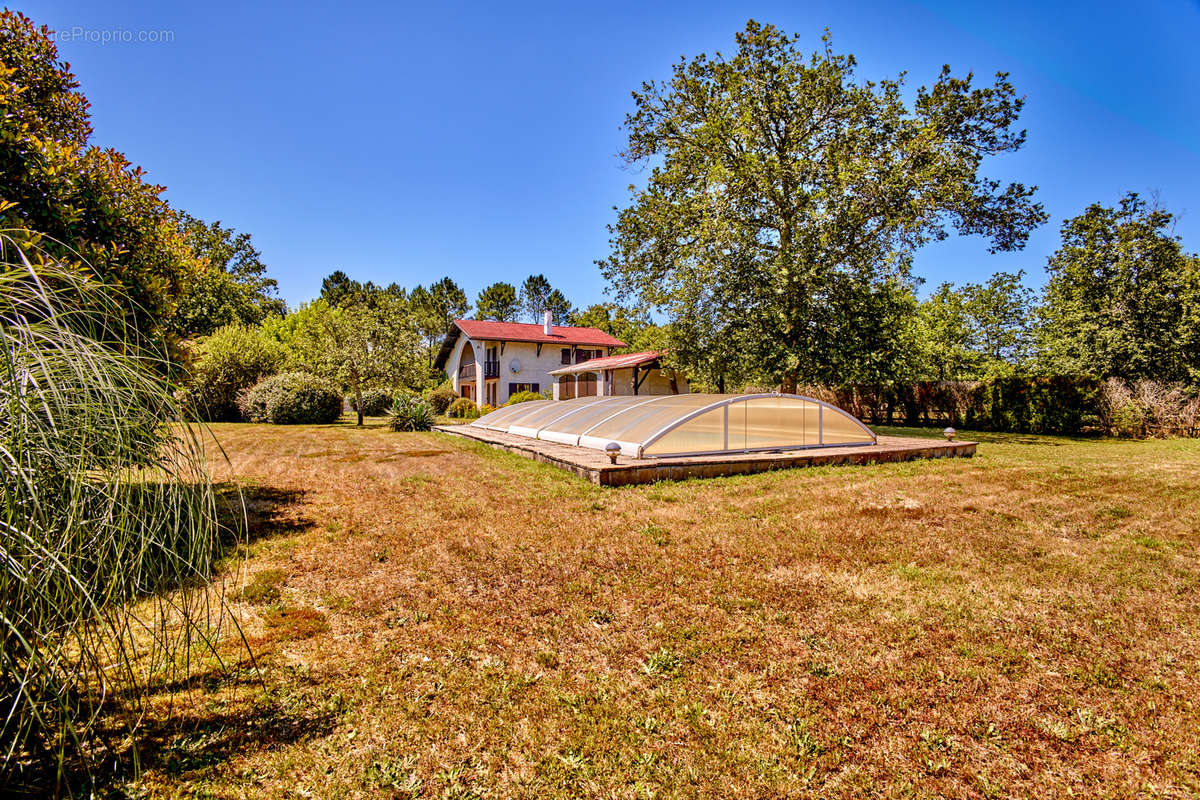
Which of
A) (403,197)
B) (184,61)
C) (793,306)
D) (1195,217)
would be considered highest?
(403,197)

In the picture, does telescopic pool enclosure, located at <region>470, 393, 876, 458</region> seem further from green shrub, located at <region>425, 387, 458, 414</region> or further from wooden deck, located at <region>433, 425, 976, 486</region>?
green shrub, located at <region>425, 387, 458, 414</region>

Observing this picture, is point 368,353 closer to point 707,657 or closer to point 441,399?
point 441,399

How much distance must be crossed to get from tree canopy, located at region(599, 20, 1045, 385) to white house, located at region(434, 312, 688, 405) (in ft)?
35.7

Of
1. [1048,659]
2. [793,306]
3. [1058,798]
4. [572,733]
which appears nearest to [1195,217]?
[793,306]

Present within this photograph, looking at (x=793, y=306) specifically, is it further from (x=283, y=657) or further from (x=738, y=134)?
(x=283, y=657)

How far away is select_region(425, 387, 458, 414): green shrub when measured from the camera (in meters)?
29.2

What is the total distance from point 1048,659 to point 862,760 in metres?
1.81

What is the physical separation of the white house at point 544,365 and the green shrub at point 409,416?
36.3ft

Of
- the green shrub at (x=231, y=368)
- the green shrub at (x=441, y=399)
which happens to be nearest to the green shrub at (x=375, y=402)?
the green shrub at (x=441, y=399)

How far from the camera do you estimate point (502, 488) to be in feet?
26.3

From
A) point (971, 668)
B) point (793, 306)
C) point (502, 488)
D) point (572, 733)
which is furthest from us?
point (793, 306)

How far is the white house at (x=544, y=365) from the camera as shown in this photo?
93.7ft

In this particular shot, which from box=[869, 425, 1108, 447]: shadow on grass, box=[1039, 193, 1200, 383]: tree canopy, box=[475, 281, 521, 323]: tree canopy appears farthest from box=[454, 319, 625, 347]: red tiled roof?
box=[475, 281, 521, 323]: tree canopy

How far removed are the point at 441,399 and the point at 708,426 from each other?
23.0 meters
